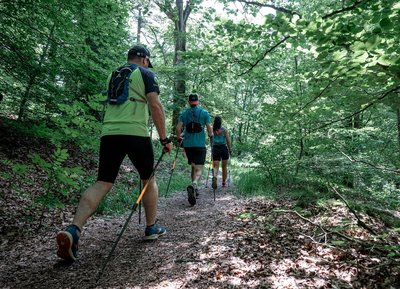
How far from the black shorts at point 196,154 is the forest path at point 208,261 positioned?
2559mm

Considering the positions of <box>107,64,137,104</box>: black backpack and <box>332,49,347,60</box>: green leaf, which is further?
<box>107,64,137,104</box>: black backpack

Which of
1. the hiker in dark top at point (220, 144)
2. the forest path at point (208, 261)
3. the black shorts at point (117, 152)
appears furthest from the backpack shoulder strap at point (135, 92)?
the hiker in dark top at point (220, 144)

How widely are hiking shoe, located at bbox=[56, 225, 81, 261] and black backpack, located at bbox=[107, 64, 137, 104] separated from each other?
5.25 feet

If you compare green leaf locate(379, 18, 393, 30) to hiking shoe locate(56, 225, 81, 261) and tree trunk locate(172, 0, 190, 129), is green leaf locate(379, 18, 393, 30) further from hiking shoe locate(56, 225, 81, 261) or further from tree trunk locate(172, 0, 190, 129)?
tree trunk locate(172, 0, 190, 129)

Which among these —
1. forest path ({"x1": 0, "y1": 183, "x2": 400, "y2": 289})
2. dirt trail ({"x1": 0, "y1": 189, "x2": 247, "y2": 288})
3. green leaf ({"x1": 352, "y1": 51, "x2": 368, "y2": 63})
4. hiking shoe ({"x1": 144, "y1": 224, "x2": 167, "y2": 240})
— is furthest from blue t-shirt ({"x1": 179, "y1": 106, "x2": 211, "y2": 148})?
green leaf ({"x1": 352, "y1": 51, "x2": 368, "y2": 63})

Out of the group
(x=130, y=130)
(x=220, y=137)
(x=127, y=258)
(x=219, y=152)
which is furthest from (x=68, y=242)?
(x=220, y=137)

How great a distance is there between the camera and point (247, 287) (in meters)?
2.71

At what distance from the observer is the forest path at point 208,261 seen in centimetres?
286

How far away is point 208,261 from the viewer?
332 cm

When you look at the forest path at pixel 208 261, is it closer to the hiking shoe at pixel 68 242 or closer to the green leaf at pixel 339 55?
the hiking shoe at pixel 68 242

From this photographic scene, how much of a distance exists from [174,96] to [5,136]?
7.66 meters

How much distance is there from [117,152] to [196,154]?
3.69m

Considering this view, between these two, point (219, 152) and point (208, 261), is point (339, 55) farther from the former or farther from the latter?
point (219, 152)

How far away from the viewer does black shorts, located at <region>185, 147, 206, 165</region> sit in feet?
24.3
